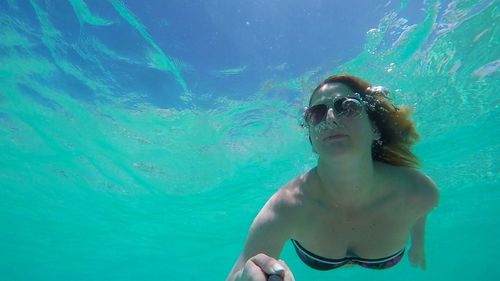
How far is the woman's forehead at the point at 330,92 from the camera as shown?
4113mm

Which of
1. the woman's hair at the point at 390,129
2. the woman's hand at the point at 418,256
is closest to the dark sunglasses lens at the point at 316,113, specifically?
the woman's hair at the point at 390,129

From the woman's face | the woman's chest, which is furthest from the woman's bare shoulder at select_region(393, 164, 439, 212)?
the woman's face

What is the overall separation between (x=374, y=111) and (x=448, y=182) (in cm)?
2503

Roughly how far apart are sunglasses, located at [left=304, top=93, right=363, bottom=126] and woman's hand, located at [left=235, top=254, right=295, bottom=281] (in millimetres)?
2349

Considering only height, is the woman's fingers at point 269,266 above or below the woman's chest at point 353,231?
below

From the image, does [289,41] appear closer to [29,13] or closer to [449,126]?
[29,13]

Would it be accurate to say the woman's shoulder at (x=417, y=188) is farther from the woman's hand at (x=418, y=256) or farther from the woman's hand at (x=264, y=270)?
the woman's hand at (x=264, y=270)

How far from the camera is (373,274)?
Answer: 56.6 m

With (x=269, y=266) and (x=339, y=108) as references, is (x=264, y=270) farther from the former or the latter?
(x=339, y=108)

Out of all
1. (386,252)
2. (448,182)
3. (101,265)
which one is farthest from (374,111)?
(101,265)

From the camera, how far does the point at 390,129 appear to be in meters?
4.73

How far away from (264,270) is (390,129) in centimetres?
353

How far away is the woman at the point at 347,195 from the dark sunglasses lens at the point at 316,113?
0.04ft

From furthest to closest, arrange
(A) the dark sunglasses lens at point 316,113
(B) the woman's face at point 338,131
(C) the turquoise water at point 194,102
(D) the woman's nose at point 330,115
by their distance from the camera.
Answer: (C) the turquoise water at point 194,102
(A) the dark sunglasses lens at point 316,113
(D) the woman's nose at point 330,115
(B) the woman's face at point 338,131
